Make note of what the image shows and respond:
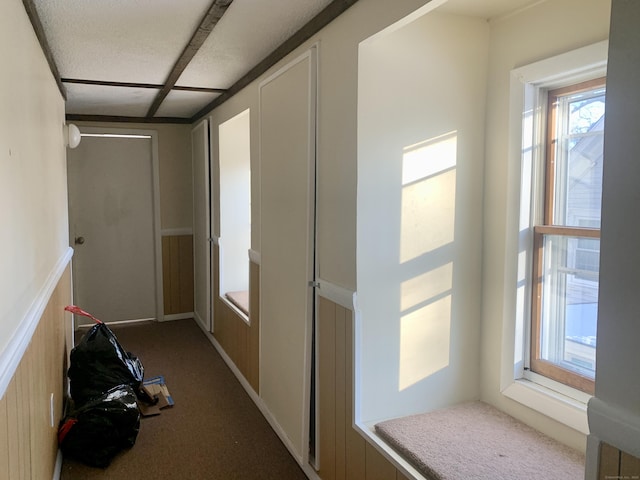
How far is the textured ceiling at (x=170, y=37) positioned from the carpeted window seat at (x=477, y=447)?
1.49 m

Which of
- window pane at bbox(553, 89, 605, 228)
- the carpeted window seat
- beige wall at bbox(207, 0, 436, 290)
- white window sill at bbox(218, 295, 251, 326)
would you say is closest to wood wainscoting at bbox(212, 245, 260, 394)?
white window sill at bbox(218, 295, 251, 326)

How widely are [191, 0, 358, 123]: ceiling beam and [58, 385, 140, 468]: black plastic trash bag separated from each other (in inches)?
80.6

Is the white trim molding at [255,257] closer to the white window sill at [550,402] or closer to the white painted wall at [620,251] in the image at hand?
the white window sill at [550,402]

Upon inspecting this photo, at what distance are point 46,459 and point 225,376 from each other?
167 centimetres

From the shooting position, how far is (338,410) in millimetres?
2078

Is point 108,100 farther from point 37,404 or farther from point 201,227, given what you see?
point 37,404

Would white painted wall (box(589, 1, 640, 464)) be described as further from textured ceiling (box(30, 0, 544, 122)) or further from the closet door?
the closet door

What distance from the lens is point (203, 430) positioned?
290 cm

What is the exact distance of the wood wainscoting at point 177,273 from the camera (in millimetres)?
5180

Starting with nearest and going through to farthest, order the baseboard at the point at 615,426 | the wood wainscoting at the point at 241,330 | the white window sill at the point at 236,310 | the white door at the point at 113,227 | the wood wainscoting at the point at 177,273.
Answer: the baseboard at the point at 615,426 < the wood wainscoting at the point at 241,330 < the white window sill at the point at 236,310 < the white door at the point at 113,227 < the wood wainscoting at the point at 177,273

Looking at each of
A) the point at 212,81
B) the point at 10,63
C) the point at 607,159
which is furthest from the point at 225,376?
the point at 607,159

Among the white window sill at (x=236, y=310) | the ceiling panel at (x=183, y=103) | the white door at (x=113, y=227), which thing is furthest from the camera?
the white door at (x=113, y=227)

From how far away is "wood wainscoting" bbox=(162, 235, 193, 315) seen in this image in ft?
17.0

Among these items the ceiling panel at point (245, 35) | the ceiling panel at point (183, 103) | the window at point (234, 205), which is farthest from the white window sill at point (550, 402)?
the ceiling panel at point (183, 103)
